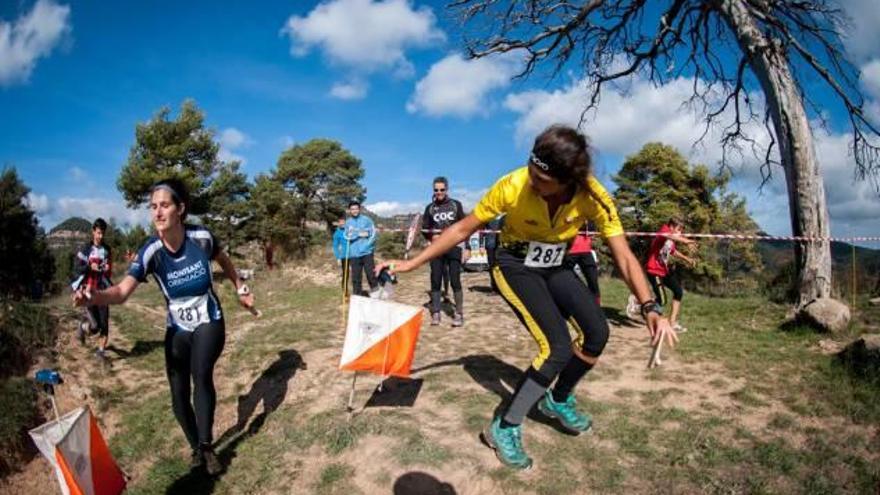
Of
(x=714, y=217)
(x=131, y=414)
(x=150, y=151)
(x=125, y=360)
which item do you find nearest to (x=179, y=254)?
(x=131, y=414)

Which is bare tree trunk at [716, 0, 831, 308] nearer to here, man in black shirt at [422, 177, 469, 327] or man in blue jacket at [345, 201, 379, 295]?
man in black shirt at [422, 177, 469, 327]

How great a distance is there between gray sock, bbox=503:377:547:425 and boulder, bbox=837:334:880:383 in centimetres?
334

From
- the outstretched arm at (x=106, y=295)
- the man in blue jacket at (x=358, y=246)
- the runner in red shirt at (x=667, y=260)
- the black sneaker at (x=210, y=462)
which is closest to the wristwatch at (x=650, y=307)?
the black sneaker at (x=210, y=462)

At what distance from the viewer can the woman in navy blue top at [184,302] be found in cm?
371

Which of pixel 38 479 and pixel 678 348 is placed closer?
pixel 38 479

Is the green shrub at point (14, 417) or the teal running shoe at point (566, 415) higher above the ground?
the teal running shoe at point (566, 415)

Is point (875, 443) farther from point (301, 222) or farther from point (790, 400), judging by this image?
point (301, 222)

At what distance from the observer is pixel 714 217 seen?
33.5m

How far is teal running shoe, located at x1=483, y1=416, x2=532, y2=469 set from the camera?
3508 mm

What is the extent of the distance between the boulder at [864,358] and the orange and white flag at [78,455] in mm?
6000

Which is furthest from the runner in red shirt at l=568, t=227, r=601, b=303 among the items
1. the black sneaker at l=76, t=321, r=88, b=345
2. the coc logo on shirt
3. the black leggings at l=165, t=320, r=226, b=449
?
the black sneaker at l=76, t=321, r=88, b=345

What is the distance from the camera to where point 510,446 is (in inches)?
140

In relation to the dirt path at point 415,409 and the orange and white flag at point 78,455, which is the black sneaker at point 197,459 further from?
the orange and white flag at point 78,455

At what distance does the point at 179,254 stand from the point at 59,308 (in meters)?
7.19
